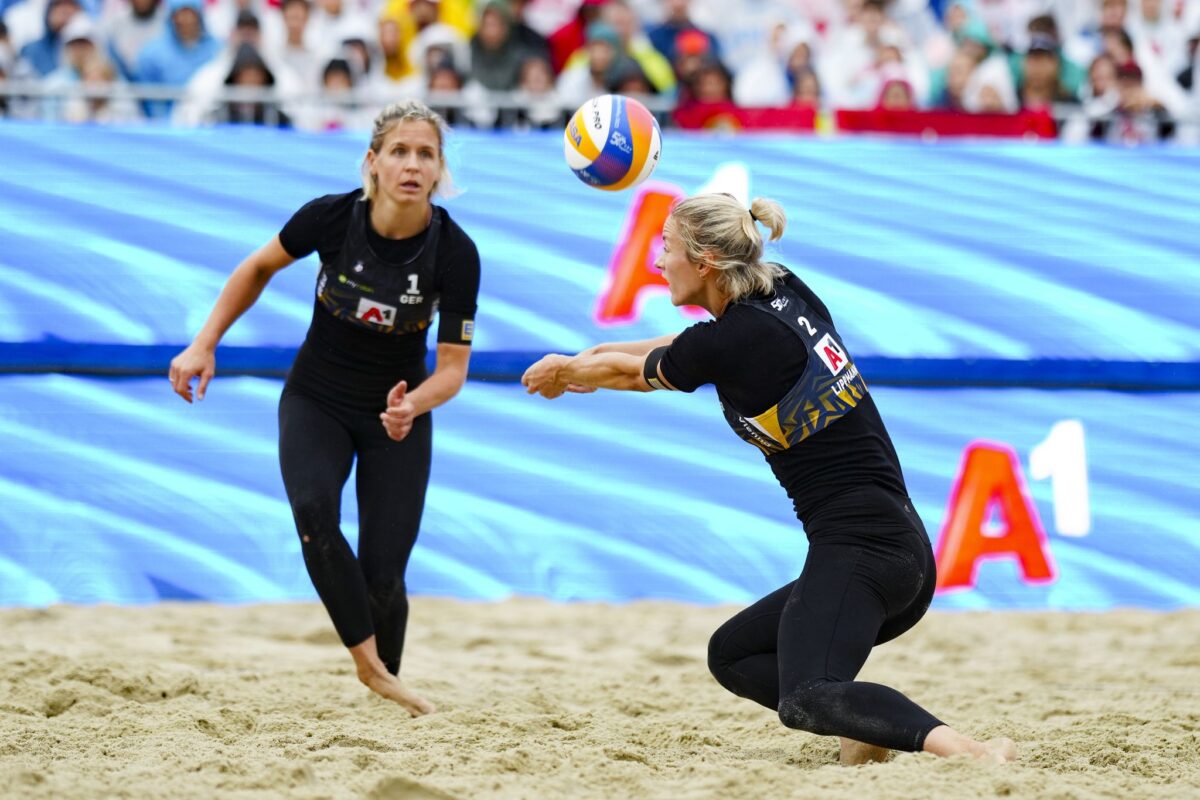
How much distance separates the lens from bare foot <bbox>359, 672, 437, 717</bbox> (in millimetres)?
5180

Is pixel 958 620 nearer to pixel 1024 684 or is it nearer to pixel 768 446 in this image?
pixel 1024 684

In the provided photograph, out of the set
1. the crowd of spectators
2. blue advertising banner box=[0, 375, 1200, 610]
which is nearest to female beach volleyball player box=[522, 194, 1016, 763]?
blue advertising banner box=[0, 375, 1200, 610]

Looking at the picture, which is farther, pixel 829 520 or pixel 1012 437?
pixel 1012 437

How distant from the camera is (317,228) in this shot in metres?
5.09

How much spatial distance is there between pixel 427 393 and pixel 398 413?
221 mm

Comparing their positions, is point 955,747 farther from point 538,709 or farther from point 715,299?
point 538,709

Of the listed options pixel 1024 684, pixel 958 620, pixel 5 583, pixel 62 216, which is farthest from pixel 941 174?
pixel 5 583

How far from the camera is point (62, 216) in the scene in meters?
7.58

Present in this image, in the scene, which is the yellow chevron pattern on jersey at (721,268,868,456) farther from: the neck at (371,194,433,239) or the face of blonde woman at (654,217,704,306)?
the neck at (371,194,433,239)

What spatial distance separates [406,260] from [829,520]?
1.75 meters

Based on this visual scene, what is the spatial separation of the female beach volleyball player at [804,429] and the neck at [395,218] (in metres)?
1.02

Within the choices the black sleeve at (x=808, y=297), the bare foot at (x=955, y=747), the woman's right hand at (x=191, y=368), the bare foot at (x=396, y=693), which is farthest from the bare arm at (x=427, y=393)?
the bare foot at (x=955, y=747)

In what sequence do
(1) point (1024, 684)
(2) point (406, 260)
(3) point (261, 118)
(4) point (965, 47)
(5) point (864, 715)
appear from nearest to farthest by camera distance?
(5) point (864, 715), (2) point (406, 260), (1) point (1024, 684), (3) point (261, 118), (4) point (965, 47)

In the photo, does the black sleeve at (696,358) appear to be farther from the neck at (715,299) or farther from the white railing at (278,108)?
the white railing at (278,108)
